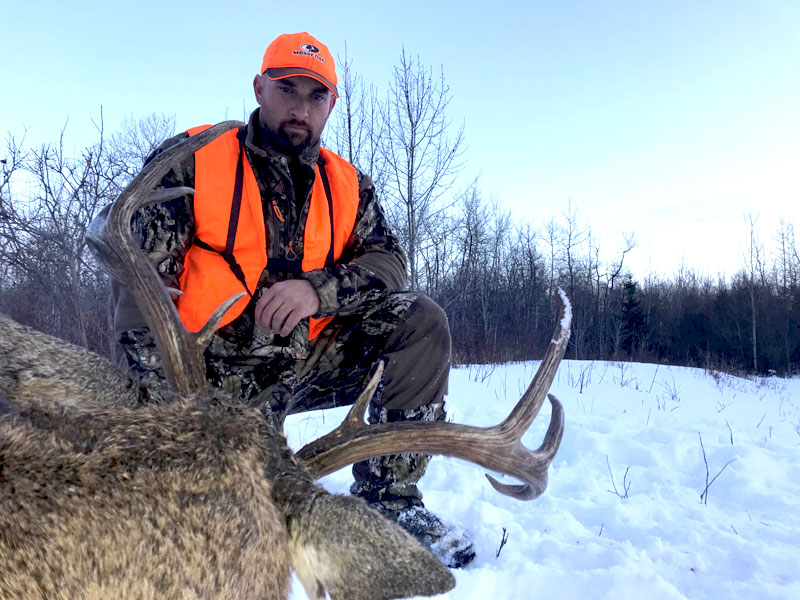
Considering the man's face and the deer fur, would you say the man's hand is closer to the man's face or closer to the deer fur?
the man's face

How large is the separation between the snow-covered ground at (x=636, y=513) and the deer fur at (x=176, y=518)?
0.28m

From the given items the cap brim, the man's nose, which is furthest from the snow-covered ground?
the cap brim

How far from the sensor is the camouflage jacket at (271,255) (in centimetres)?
312

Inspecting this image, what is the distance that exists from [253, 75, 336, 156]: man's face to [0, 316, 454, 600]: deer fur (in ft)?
7.10

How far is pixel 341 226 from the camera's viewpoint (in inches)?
142

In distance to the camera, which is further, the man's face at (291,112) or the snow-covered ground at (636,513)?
the man's face at (291,112)

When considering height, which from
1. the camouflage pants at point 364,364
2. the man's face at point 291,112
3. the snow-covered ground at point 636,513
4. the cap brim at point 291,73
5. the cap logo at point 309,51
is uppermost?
the cap logo at point 309,51

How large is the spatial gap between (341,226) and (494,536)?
6.90 feet

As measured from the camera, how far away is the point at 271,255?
3.38 meters

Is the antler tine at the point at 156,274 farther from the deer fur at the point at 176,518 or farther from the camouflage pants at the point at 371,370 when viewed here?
the camouflage pants at the point at 371,370

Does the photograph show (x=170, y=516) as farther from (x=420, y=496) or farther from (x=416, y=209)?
(x=416, y=209)

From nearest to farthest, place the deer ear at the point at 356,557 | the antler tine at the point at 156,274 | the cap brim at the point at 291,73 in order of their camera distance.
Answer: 1. the deer ear at the point at 356,557
2. the antler tine at the point at 156,274
3. the cap brim at the point at 291,73

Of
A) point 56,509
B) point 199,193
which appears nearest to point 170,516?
point 56,509

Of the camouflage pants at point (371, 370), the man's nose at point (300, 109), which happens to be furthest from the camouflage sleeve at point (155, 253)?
the man's nose at point (300, 109)
